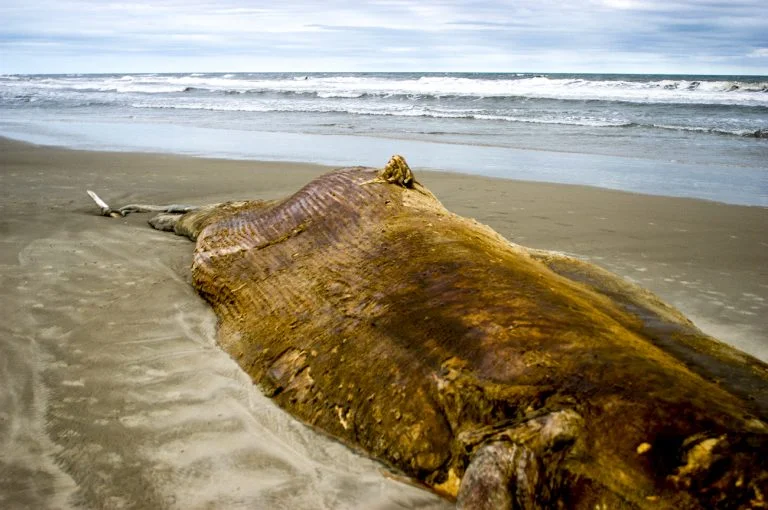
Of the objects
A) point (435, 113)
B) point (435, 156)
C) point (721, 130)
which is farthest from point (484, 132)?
point (435, 113)

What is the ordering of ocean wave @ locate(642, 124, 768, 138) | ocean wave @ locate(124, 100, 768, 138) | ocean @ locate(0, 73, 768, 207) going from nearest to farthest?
ocean @ locate(0, 73, 768, 207), ocean wave @ locate(642, 124, 768, 138), ocean wave @ locate(124, 100, 768, 138)

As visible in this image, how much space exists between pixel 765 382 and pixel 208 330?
107 inches

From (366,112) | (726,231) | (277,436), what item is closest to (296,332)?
(277,436)

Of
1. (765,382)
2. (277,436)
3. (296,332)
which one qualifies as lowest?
(277,436)

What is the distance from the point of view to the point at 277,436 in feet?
8.64

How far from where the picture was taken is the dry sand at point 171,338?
233 cm

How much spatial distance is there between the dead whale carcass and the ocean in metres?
6.42

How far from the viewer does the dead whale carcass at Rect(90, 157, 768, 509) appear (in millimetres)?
1694

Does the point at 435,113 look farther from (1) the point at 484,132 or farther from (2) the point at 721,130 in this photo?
(2) the point at 721,130

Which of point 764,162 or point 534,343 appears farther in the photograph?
point 764,162

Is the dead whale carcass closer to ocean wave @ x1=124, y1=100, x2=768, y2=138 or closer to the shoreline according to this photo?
the shoreline

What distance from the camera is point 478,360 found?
2201 mm

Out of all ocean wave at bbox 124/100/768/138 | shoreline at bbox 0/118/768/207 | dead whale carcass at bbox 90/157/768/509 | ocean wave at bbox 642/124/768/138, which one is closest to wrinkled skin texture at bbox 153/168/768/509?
dead whale carcass at bbox 90/157/768/509

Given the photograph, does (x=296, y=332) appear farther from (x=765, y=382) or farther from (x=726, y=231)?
(x=726, y=231)
